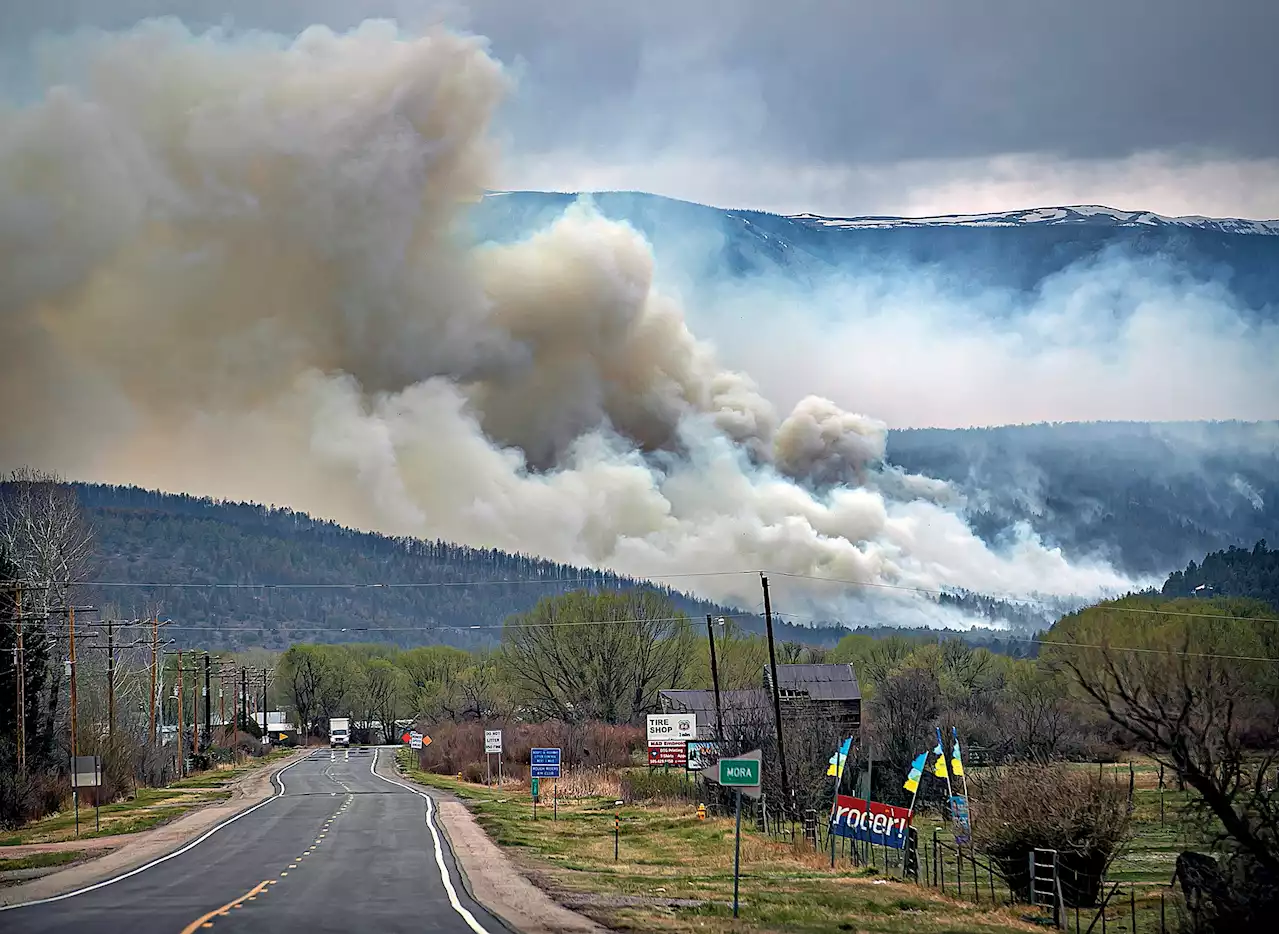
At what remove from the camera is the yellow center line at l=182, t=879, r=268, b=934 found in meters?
26.5

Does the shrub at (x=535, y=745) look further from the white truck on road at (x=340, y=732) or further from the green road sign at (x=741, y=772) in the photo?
the white truck on road at (x=340, y=732)

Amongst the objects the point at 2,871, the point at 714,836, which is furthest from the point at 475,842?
the point at 2,871

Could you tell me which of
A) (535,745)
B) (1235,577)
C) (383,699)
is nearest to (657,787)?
(535,745)

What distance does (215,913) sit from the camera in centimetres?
2897

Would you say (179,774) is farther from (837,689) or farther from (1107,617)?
(1107,617)

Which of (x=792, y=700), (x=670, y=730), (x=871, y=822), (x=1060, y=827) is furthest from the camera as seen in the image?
(x=792, y=700)

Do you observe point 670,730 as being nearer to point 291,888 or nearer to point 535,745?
point 535,745

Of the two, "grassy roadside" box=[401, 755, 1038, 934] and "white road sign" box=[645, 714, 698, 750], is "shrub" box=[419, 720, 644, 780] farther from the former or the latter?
"grassy roadside" box=[401, 755, 1038, 934]

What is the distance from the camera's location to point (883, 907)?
3136 cm

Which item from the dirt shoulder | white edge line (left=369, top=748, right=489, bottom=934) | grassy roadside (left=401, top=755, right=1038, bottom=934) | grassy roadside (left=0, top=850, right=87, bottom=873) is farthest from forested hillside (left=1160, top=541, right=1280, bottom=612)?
grassy roadside (left=0, top=850, right=87, bottom=873)

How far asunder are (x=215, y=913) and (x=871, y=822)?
1941cm

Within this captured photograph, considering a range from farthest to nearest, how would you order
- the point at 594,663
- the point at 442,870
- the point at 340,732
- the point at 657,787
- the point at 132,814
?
the point at 340,732 < the point at 594,663 < the point at 657,787 < the point at 132,814 < the point at 442,870

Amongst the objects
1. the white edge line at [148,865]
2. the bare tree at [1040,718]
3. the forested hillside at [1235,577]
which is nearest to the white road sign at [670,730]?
the bare tree at [1040,718]

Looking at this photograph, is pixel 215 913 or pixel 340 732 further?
pixel 340 732
